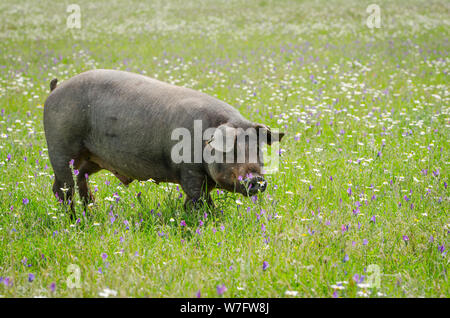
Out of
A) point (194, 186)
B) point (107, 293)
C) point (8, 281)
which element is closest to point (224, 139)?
point (194, 186)

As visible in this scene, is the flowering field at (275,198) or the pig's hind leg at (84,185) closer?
the flowering field at (275,198)

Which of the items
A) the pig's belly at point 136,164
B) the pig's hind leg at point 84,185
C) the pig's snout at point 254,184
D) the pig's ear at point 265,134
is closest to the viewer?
the pig's snout at point 254,184

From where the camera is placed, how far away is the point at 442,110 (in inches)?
318

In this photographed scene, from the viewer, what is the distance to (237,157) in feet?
14.3

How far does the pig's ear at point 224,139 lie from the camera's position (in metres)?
4.31

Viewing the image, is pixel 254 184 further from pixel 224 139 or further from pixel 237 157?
pixel 224 139

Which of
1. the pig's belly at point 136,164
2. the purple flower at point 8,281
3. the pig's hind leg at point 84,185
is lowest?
the pig's hind leg at point 84,185

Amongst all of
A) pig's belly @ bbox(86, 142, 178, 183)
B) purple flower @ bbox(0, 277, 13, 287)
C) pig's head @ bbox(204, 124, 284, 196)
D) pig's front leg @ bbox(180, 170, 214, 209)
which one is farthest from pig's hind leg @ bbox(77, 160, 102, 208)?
purple flower @ bbox(0, 277, 13, 287)

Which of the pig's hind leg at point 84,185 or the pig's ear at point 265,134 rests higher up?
the pig's ear at point 265,134

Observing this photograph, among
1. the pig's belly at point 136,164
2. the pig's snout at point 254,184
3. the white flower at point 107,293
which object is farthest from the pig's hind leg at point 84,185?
the white flower at point 107,293

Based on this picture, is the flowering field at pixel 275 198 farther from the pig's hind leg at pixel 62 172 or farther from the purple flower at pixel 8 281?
the pig's hind leg at pixel 62 172

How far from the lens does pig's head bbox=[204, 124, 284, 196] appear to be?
14.1 ft

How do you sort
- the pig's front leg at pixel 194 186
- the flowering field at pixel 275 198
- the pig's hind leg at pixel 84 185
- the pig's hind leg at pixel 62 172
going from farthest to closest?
the pig's hind leg at pixel 84 185
the pig's hind leg at pixel 62 172
the pig's front leg at pixel 194 186
the flowering field at pixel 275 198

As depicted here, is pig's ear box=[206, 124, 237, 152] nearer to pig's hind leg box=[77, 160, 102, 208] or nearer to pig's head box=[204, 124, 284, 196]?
pig's head box=[204, 124, 284, 196]
